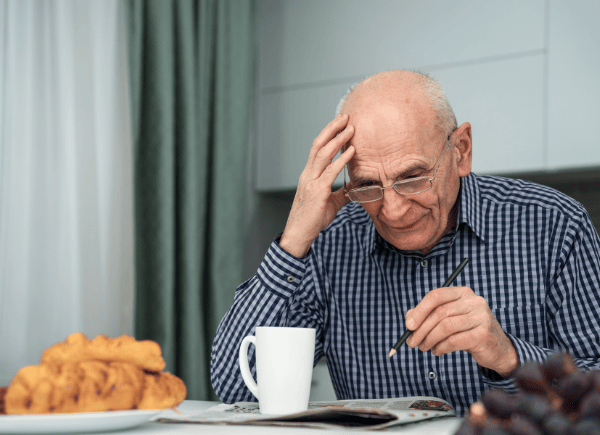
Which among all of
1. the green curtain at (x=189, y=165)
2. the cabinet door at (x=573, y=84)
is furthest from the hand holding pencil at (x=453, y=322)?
the cabinet door at (x=573, y=84)

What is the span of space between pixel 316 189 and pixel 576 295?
1.76 feet

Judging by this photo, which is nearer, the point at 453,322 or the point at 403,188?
the point at 453,322

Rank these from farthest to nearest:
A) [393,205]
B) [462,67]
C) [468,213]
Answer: [462,67] < [468,213] < [393,205]

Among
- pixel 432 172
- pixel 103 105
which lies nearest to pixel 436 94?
pixel 432 172

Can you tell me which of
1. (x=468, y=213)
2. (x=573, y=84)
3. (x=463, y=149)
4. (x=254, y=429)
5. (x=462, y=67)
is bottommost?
(x=254, y=429)

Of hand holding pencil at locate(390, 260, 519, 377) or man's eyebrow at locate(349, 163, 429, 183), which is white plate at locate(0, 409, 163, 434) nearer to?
hand holding pencil at locate(390, 260, 519, 377)

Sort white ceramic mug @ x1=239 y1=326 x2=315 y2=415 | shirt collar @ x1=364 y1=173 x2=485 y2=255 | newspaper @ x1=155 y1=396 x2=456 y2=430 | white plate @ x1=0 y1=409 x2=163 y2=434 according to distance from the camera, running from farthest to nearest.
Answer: shirt collar @ x1=364 y1=173 x2=485 y2=255 → white ceramic mug @ x1=239 y1=326 x2=315 y2=415 → newspaper @ x1=155 y1=396 x2=456 y2=430 → white plate @ x1=0 y1=409 x2=163 y2=434

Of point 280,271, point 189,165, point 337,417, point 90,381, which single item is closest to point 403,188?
point 280,271

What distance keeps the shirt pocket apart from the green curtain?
117cm

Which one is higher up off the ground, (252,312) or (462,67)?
(462,67)

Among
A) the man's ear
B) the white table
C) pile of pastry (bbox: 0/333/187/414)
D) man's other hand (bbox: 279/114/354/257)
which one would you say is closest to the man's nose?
man's other hand (bbox: 279/114/354/257)

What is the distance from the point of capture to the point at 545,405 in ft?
1.30

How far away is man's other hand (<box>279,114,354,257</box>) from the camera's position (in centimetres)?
115

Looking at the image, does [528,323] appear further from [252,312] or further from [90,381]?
[90,381]
